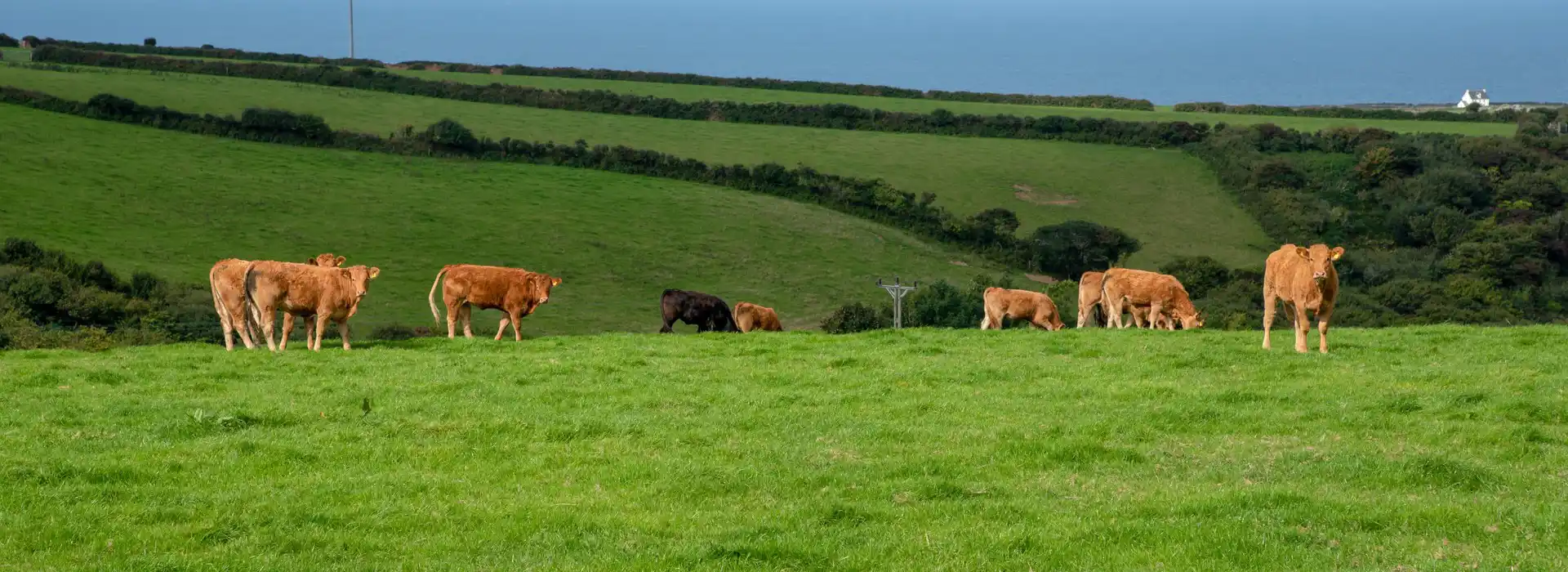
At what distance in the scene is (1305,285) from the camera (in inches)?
774

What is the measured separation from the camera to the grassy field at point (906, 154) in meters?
76.6

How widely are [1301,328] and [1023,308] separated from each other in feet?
32.0

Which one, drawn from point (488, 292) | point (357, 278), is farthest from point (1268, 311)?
point (357, 278)

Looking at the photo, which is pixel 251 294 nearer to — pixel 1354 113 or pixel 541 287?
pixel 541 287

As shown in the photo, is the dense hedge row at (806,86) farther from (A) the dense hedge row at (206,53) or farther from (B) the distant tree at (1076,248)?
(B) the distant tree at (1076,248)

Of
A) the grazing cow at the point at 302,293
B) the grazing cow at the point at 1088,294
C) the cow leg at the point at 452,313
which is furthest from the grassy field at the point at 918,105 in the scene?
the grazing cow at the point at 302,293

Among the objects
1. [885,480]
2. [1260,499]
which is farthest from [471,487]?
[1260,499]

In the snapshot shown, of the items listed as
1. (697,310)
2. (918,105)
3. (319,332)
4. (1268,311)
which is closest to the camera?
(1268,311)

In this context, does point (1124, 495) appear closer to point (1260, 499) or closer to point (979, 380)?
point (1260, 499)

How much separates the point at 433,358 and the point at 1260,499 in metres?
12.4

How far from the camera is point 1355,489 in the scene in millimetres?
11352

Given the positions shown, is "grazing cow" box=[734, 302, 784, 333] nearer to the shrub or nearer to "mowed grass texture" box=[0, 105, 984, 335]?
the shrub

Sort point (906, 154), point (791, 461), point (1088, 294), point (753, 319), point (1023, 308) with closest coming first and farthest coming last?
point (791, 461) → point (1023, 308) → point (1088, 294) → point (753, 319) → point (906, 154)

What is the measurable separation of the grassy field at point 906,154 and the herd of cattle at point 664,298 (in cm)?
4199
